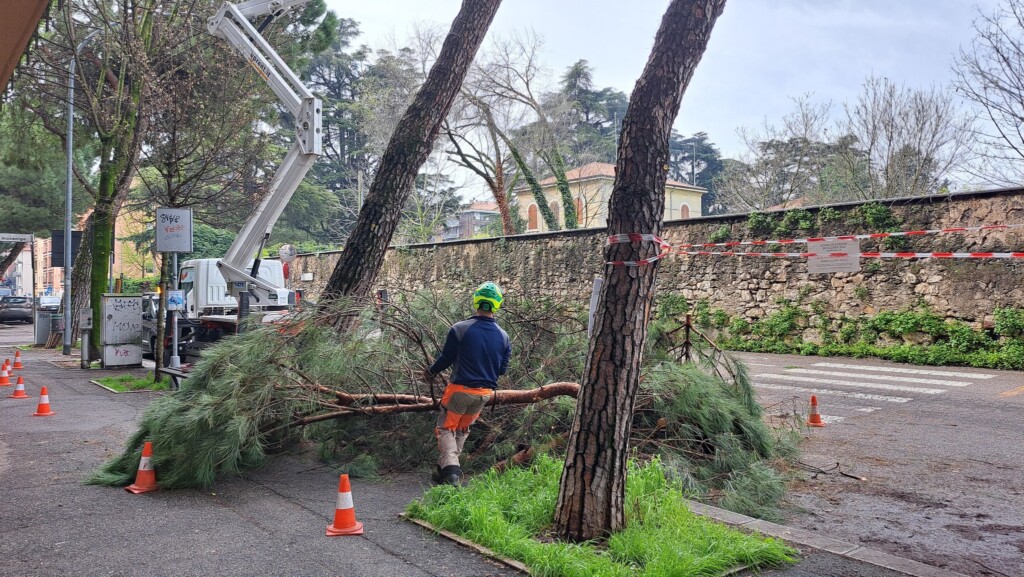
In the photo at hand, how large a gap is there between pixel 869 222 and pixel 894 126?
15367mm

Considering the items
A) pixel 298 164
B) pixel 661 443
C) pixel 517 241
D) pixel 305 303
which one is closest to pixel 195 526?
pixel 305 303

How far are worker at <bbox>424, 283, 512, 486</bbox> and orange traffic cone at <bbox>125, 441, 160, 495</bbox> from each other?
228 cm

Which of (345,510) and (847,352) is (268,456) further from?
(847,352)

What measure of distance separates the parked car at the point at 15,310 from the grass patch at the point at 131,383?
35.0 metres

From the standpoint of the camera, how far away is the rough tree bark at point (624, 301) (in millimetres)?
4691

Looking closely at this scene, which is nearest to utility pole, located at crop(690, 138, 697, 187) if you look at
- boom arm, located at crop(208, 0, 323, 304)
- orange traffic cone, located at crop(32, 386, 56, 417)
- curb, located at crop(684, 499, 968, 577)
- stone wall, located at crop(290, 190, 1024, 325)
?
stone wall, located at crop(290, 190, 1024, 325)

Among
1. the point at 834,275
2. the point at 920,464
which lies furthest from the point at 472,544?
the point at 834,275

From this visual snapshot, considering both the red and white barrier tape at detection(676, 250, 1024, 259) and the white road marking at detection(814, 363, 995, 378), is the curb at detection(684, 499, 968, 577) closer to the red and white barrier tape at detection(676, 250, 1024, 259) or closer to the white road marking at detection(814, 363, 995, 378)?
the white road marking at detection(814, 363, 995, 378)

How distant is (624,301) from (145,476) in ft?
13.7

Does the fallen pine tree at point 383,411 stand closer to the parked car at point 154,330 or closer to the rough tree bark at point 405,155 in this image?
the rough tree bark at point 405,155

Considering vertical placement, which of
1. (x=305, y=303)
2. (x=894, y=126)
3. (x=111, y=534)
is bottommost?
(x=111, y=534)

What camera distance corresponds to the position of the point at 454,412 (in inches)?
244

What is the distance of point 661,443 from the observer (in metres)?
6.70

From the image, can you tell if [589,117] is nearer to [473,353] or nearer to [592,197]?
[592,197]
